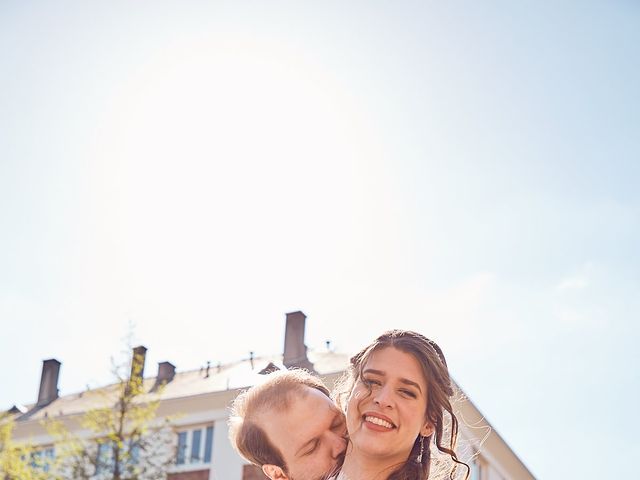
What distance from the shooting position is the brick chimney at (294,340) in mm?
31312

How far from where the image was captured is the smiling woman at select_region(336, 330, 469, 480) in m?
3.12

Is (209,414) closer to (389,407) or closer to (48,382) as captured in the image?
(48,382)

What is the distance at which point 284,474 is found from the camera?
3.46 m

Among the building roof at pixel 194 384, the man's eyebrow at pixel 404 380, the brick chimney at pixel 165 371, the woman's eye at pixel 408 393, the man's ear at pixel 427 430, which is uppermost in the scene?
the brick chimney at pixel 165 371

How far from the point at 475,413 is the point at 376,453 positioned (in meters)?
26.2

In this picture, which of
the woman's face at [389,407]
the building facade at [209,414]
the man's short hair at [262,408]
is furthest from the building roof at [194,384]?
the woman's face at [389,407]

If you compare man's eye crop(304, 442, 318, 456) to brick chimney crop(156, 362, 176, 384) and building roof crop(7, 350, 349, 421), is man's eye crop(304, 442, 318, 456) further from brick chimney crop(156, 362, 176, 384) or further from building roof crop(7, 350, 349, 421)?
brick chimney crop(156, 362, 176, 384)

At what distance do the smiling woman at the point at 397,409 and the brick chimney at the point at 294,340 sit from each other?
27627 millimetres

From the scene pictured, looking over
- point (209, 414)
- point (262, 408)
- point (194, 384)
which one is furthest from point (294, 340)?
point (262, 408)

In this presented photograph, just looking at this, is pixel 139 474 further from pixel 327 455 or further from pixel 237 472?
pixel 327 455

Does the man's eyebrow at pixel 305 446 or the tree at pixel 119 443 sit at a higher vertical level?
the tree at pixel 119 443

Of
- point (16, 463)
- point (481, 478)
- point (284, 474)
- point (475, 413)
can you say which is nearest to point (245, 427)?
point (284, 474)

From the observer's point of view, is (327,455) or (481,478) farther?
(481,478)

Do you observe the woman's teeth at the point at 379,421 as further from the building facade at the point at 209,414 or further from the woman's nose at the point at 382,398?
the building facade at the point at 209,414
